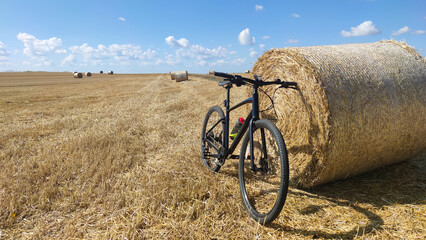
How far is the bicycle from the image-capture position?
251 centimetres

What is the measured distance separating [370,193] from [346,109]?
4.17 feet

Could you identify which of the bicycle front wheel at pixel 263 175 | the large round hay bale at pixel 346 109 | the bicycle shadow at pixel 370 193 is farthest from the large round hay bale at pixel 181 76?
the bicycle shadow at pixel 370 193

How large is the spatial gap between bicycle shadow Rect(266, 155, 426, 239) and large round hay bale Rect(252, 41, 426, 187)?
208 millimetres

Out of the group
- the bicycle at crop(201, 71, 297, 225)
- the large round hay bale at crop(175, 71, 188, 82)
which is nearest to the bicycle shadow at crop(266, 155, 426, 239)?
the bicycle at crop(201, 71, 297, 225)

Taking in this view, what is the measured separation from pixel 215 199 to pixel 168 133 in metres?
3.39

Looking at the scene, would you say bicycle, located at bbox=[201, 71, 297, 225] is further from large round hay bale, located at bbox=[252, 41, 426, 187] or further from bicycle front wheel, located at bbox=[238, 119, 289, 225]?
large round hay bale, located at bbox=[252, 41, 426, 187]

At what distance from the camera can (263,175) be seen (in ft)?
10.3

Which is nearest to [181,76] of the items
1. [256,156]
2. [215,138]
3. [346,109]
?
[215,138]

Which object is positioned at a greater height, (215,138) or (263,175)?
(215,138)

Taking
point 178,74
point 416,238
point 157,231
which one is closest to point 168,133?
point 157,231

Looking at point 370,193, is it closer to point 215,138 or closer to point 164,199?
point 215,138

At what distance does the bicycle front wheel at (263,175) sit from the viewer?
2.46m

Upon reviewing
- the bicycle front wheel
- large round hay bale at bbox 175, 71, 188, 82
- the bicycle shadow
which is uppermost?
large round hay bale at bbox 175, 71, 188, 82

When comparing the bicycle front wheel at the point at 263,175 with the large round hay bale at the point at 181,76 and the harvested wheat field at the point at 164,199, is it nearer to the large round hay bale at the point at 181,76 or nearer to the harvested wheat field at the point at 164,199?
the harvested wheat field at the point at 164,199
